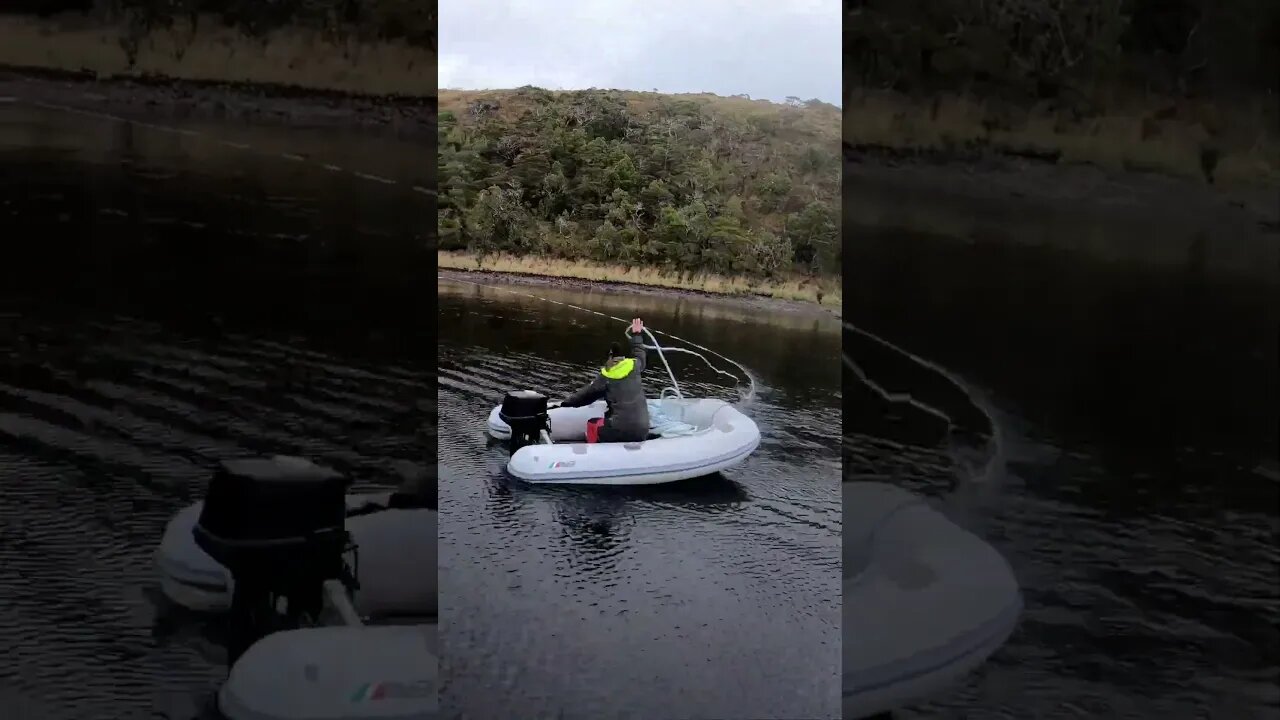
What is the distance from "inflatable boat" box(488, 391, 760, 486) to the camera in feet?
11.9

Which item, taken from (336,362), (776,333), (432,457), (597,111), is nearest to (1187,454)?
(432,457)

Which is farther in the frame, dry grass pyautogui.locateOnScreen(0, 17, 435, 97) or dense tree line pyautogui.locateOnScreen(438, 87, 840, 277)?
dense tree line pyautogui.locateOnScreen(438, 87, 840, 277)

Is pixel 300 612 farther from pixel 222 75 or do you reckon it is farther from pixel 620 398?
pixel 620 398

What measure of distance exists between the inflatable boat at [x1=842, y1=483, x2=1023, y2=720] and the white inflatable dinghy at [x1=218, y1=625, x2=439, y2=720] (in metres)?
0.96

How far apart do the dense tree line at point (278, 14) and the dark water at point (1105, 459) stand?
1.12m

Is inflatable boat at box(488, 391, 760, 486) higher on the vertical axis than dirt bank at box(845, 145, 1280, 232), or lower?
lower

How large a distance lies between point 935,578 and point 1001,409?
0.41m

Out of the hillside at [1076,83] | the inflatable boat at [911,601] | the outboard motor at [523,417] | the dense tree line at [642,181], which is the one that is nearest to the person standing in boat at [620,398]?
the outboard motor at [523,417]

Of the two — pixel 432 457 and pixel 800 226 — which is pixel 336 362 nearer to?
pixel 432 457

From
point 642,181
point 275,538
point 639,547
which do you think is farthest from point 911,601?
point 642,181

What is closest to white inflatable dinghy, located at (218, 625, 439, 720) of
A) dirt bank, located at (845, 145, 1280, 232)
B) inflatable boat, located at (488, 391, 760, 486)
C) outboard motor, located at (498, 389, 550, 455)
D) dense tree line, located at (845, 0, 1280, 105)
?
dirt bank, located at (845, 145, 1280, 232)

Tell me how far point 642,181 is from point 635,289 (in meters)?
0.62

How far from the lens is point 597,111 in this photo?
4.77 m

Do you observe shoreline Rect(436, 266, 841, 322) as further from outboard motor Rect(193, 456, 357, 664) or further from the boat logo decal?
the boat logo decal
